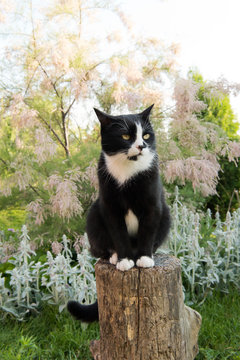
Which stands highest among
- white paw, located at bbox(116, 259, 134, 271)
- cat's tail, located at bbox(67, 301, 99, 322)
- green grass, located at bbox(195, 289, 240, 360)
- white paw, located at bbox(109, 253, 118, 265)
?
white paw, located at bbox(116, 259, 134, 271)

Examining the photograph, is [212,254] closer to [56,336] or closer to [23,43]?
[56,336]

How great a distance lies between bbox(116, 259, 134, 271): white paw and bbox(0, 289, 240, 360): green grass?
2.91ft

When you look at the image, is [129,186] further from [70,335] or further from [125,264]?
[70,335]

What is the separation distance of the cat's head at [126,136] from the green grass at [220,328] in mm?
1382

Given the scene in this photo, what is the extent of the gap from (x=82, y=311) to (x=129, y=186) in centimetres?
82

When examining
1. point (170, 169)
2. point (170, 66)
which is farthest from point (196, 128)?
point (170, 66)

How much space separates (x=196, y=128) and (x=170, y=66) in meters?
0.99

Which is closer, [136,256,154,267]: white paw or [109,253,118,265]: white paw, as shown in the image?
[136,256,154,267]: white paw

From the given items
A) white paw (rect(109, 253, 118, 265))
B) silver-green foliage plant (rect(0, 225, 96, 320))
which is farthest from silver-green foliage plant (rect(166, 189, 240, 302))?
white paw (rect(109, 253, 118, 265))

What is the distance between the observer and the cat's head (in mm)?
1335

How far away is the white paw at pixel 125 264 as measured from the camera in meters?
1.39

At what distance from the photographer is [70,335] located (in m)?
2.08

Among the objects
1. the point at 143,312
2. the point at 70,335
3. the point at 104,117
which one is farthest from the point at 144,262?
the point at 70,335

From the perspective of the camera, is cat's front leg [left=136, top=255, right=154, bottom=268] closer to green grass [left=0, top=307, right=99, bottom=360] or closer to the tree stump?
the tree stump
